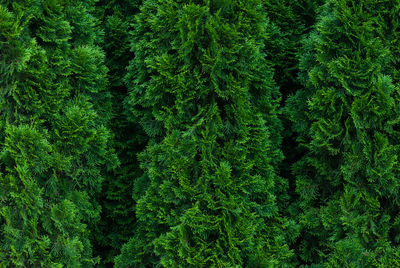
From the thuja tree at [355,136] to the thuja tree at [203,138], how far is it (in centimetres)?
71

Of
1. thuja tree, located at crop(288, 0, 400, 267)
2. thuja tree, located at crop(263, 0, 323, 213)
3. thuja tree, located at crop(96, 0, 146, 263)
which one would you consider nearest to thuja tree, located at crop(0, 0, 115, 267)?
thuja tree, located at crop(96, 0, 146, 263)

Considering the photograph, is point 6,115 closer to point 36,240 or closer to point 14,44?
point 14,44

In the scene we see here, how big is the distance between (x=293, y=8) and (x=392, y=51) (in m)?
1.93

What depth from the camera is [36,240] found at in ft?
15.5

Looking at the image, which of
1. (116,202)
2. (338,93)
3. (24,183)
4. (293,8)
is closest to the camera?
(24,183)

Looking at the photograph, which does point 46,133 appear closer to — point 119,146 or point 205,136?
point 119,146

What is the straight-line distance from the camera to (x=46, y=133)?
4.91 m

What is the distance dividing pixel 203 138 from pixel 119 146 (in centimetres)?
181

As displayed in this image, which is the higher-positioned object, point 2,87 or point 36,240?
point 2,87

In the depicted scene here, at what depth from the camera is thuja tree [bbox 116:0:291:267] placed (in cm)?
470

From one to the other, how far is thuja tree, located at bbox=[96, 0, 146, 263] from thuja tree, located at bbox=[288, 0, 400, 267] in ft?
8.17

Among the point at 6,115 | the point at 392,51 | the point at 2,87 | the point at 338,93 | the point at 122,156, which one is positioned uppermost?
the point at 392,51

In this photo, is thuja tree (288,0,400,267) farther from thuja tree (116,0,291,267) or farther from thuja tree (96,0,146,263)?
thuja tree (96,0,146,263)

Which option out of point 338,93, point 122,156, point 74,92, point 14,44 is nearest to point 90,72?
point 74,92
